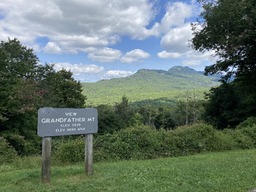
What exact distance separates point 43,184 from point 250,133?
10302mm

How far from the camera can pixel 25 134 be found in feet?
87.3

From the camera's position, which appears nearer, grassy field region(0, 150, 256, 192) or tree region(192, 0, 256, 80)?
grassy field region(0, 150, 256, 192)

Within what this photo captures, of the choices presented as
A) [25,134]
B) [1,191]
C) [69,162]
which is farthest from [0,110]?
[1,191]

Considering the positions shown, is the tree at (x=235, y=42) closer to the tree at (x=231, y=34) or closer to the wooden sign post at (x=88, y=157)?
the tree at (x=231, y=34)

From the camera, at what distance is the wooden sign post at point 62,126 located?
6699 millimetres

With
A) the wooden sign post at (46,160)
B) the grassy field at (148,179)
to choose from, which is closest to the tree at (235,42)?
the grassy field at (148,179)

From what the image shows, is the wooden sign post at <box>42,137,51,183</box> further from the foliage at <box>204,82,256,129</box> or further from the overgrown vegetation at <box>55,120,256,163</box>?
the foliage at <box>204,82,256,129</box>

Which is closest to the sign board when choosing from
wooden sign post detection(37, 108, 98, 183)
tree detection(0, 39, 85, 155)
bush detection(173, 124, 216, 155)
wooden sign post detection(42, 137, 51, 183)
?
wooden sign post detection(37, 108, 98, 183)

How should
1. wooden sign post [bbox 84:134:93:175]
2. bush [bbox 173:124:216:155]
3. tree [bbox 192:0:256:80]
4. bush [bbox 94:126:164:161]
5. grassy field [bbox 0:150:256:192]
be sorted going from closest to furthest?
1. grassy field [bbox 0:150:256:192]
2. wooden sign post [bbox 84:134:93:175]
3. bush [bbox 94:126:164:161]
4. bush [bbox 173:124:216:155]
5. tree [bbox 192:0:256:80]

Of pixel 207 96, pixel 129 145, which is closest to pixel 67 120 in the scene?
pixel 129 145

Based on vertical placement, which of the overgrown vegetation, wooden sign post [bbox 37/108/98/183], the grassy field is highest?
wooden sign post [bbox 37/108/98/183]

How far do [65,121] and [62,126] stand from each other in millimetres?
144

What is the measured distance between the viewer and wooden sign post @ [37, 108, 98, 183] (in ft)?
22.0

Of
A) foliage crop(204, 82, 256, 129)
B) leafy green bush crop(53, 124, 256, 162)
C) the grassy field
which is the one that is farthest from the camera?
foliage crop(204, 82, 256, 129)
